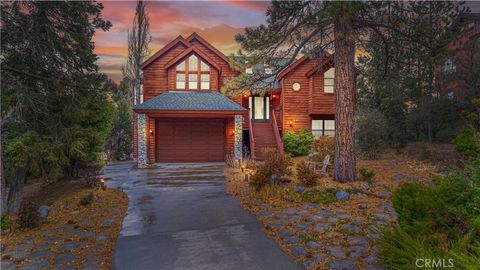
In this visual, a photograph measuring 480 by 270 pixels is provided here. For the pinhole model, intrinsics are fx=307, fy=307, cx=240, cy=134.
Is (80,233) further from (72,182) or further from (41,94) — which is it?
(72,182)

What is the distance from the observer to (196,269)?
14.3 feet

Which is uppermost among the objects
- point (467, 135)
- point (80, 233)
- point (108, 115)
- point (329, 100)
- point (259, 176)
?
point (329, 100)

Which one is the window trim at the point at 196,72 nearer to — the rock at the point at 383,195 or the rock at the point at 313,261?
the rock at the point at 383,195

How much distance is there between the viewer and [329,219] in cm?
644

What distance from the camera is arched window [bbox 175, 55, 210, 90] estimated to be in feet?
67.2

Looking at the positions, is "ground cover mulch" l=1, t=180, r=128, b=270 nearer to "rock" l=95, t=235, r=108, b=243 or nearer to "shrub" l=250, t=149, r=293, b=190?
"rock" l=95, t=235, r=108, b=243

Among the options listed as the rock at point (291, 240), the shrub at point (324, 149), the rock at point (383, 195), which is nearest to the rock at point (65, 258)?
the rock at point (291, 240)

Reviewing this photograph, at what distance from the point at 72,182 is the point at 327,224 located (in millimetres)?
9998

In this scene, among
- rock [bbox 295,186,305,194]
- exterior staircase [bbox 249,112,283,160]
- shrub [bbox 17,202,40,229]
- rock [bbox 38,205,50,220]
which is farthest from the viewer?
exterior staircase [bbox 249,112,283,160]

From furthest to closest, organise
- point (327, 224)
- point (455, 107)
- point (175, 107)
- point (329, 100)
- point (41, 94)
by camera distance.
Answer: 1. point (329, 100)
2. point (175, 107)
3. point (455, 107)
4. point (41, 94)
5. point (327, 224)

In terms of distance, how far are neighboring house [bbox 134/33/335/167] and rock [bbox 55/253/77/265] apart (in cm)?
1362

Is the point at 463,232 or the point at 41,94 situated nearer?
the point at 463,232

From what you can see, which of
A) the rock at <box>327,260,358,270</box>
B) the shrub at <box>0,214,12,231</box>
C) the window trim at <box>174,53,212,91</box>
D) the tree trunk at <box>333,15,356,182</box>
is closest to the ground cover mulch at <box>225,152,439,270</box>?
the rock at <box>327,260,358,270</box>

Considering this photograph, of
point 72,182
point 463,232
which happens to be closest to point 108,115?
point 72,182
